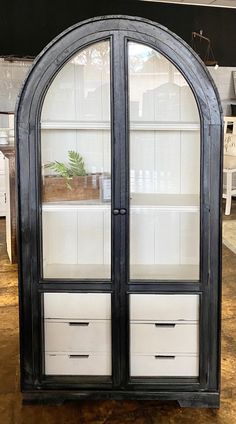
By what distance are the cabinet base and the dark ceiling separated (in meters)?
6.12

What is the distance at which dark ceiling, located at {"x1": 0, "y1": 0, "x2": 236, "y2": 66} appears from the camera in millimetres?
7488

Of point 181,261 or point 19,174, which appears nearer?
point 19,174

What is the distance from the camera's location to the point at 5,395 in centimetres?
247

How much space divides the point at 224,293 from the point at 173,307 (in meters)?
1.84

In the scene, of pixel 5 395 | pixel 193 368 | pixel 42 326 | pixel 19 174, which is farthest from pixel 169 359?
pixel 19 174

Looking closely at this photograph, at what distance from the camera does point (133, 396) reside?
7.75ft

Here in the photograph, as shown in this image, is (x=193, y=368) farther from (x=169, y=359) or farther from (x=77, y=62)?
(x=77, y=62)

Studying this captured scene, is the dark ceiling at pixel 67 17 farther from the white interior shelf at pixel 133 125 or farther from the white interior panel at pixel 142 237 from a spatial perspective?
the white interior panel at pixel 142 237

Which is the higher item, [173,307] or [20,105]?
[20,105]

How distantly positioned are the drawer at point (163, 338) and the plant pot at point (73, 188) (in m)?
0.66

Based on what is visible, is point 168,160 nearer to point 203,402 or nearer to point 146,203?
point 146,203

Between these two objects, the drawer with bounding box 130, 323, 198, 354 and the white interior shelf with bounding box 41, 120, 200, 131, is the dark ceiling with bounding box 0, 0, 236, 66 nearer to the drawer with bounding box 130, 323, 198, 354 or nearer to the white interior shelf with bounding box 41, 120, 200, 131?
the white interior shelf with bounding box 41, 120, 200, 131

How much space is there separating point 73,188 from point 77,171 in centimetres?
9

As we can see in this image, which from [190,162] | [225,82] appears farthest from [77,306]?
[225,82]
